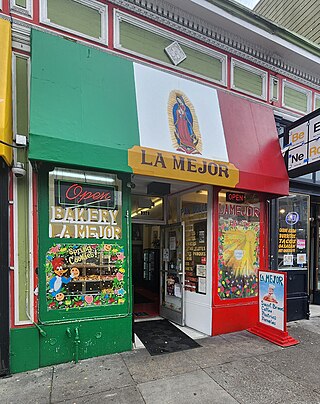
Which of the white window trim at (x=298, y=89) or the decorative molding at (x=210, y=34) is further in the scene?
the white window trim at (x=298, y=89)

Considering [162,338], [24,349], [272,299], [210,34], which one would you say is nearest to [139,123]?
[210,34]

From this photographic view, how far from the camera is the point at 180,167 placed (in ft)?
15.0

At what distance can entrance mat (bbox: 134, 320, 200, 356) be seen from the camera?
15.3 feet

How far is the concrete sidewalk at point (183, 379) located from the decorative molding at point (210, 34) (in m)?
5.91

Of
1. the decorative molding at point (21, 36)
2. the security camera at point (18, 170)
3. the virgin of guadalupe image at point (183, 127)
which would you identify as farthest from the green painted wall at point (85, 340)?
the decorative molding at point (21, 36)

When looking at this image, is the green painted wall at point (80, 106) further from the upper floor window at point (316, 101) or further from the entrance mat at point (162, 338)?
the upper floor window at point (316, 101)

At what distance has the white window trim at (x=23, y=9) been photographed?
4.12 metres

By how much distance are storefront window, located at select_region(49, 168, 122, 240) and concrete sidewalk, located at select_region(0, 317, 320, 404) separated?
6.19 ft

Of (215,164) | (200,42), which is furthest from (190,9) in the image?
(215,164)

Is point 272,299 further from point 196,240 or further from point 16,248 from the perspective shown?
point 16,248

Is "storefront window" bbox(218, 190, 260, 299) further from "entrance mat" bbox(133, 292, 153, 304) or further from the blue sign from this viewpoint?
"entrance mat" bbox(133, 292, 153, 304)

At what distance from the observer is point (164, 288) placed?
21.5 ft

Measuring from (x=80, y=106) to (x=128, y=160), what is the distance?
1067mm

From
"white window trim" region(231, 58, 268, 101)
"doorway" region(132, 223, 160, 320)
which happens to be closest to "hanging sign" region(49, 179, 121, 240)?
"doorway" region(132, 223, 160, 320)
